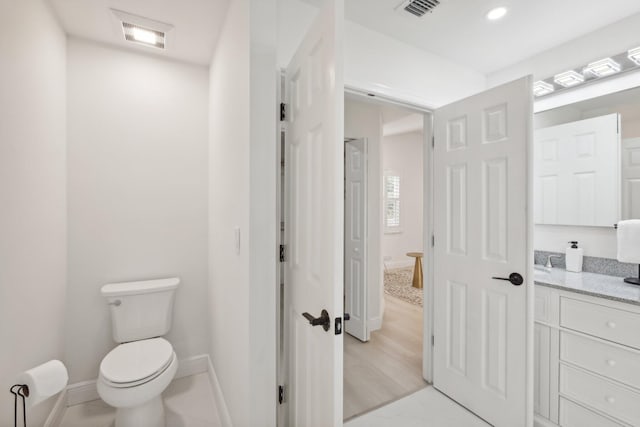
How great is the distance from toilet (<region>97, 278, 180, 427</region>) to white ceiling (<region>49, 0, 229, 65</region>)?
1761 millimetres

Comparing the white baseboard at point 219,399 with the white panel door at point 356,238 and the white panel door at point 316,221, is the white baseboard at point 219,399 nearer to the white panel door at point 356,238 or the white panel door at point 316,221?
the white panel door at point 316,221

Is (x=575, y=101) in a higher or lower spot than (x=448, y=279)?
higher

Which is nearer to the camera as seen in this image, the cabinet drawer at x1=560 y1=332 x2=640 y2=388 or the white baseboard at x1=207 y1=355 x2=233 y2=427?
the cabinet drawer at x1=560 y1=332 x2=640 y2=388

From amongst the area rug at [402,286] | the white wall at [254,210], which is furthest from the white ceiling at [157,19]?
the area rug at [402,286]

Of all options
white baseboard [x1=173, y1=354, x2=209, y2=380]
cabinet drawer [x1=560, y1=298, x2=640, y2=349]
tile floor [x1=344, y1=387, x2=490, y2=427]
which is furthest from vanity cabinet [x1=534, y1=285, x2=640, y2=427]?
white baseboard [x1=173, y1=354, x2=209, y2=380]

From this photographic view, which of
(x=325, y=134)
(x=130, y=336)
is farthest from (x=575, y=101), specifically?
(x=130, y=336)

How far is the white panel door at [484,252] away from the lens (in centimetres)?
163

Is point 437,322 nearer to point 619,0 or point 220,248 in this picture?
point 220,248

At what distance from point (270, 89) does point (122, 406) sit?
1.81m

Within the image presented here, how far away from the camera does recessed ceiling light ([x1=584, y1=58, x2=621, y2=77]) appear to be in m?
1.88

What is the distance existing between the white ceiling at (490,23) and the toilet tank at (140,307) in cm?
234

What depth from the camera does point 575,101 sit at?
212cm

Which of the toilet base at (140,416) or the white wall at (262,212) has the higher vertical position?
the white wall at (262,212)

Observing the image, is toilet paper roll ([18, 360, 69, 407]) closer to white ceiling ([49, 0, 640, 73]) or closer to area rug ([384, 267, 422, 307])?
white ceiling ([49, 0, 640, 73])
